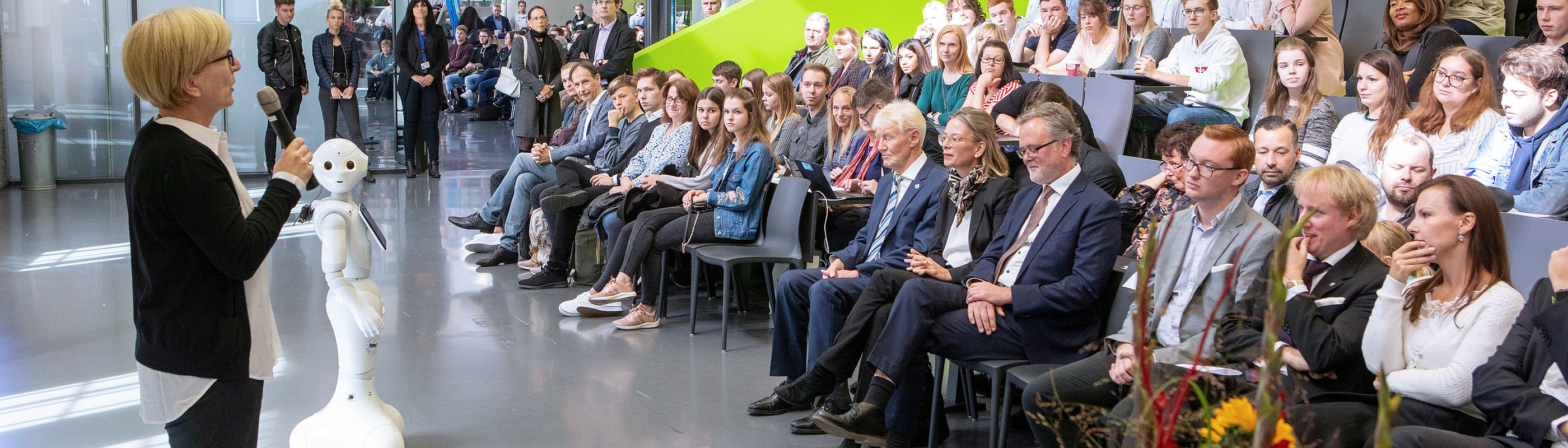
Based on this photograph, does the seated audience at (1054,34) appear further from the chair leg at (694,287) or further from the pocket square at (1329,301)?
the pocket square at (1329,301)

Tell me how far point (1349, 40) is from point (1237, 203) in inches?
149

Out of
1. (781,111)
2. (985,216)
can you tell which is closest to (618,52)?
(781,111)

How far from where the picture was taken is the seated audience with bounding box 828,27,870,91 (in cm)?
705

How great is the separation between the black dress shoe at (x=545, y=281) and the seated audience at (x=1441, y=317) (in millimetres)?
4081

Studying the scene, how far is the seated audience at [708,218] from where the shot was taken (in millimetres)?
4684

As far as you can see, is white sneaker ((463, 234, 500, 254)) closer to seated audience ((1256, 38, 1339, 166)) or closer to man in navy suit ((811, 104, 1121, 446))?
man in navy suit ((811, 104, 1121, 446))

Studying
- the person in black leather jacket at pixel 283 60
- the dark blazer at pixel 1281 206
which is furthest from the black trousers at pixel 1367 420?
the person in black leather jacket at pixel 283 60

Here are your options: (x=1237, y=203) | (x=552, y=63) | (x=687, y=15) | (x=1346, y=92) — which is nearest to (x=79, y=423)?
(x=1237, y=203)

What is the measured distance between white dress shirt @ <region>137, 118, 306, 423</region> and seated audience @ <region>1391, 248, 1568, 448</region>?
6.86 feet

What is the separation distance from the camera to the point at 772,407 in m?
3.54

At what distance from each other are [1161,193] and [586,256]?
307 centimetres

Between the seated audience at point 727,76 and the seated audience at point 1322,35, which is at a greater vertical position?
the seated audience at point 1322,35

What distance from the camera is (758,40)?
1009cm

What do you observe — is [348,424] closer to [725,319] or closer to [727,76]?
[725,319]
